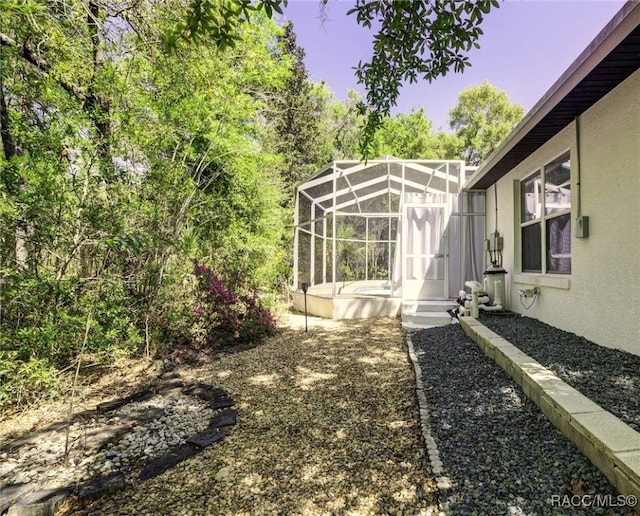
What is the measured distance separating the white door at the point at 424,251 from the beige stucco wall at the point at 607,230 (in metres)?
3.24

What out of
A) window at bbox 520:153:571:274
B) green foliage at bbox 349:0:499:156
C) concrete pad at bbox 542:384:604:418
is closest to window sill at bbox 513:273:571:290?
window at bbox 520:153:571:274

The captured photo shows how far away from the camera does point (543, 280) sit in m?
4.73

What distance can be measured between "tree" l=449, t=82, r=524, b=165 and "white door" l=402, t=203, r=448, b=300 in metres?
12.2

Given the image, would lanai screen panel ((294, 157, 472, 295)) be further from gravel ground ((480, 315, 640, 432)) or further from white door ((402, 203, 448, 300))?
gravel ground ((480, 315, 640, 432))

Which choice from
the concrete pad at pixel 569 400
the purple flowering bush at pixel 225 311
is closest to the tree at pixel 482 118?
the purple flowering bush at pixel 225 311

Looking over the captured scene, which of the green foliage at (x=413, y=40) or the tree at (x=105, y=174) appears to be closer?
the green foliage at (x=413, y=40)

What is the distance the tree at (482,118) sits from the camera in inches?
704

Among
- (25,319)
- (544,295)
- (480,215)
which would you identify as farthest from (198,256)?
(480,215)

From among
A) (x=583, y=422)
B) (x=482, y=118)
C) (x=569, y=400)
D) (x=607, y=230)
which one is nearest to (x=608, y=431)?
(x=583, y=422)

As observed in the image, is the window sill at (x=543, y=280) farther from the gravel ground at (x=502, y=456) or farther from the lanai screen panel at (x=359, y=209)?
the lanai screen panel at (x=359, y=209)

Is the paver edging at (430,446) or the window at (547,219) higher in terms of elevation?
the window at (547,219)

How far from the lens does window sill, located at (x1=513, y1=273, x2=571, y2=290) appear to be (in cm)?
421

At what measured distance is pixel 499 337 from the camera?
4023 mm

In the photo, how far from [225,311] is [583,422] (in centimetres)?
461
